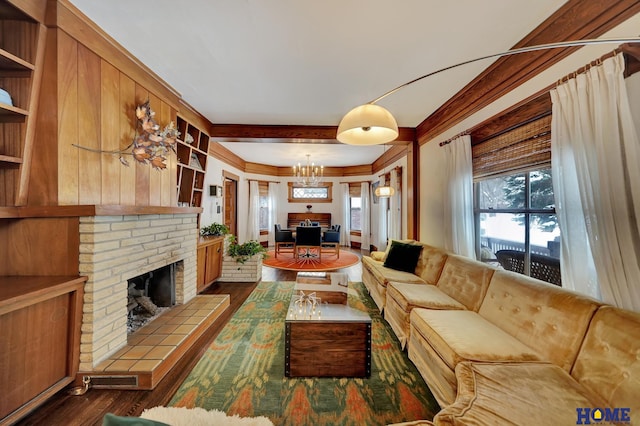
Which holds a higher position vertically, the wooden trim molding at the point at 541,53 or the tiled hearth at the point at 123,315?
the wooden trim molding at the point at 541,53

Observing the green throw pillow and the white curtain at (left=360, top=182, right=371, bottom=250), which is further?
the white curtain at (left=360, top=182, right=371, bottom=250)

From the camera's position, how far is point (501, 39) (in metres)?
1.91

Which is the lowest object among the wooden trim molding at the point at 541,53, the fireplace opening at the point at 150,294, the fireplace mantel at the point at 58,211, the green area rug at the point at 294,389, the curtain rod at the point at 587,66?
the green area rug at the point at 294,389

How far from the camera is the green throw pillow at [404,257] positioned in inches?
128

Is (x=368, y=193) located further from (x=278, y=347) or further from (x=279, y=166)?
(x=278, y=347)

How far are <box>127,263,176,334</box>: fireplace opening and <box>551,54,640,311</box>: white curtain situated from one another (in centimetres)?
377

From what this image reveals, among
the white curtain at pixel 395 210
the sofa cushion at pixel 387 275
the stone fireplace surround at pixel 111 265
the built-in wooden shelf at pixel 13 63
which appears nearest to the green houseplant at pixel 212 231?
the stone fireplace surround at pixel 111 265

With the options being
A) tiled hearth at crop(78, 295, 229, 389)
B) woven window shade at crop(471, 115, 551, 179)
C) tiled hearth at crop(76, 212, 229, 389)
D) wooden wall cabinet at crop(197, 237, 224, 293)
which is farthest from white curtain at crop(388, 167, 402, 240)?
tiled hearth at crop(76, 212, 229, 389)

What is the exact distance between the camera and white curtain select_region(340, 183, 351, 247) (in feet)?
26.1

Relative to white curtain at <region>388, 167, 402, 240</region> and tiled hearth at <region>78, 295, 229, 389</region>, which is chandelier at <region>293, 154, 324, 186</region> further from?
tiled hearth at <region>78, 295, 229, 389</region>

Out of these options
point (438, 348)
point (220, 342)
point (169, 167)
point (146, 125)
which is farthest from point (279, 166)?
point (438, 348)

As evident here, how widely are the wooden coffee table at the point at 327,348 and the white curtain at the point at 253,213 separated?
5516 mm

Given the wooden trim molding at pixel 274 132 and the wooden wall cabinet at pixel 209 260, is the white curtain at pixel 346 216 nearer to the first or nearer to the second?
the wooden trim molding at pixel 274 132

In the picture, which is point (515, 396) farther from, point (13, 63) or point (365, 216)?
point (365, 216)
